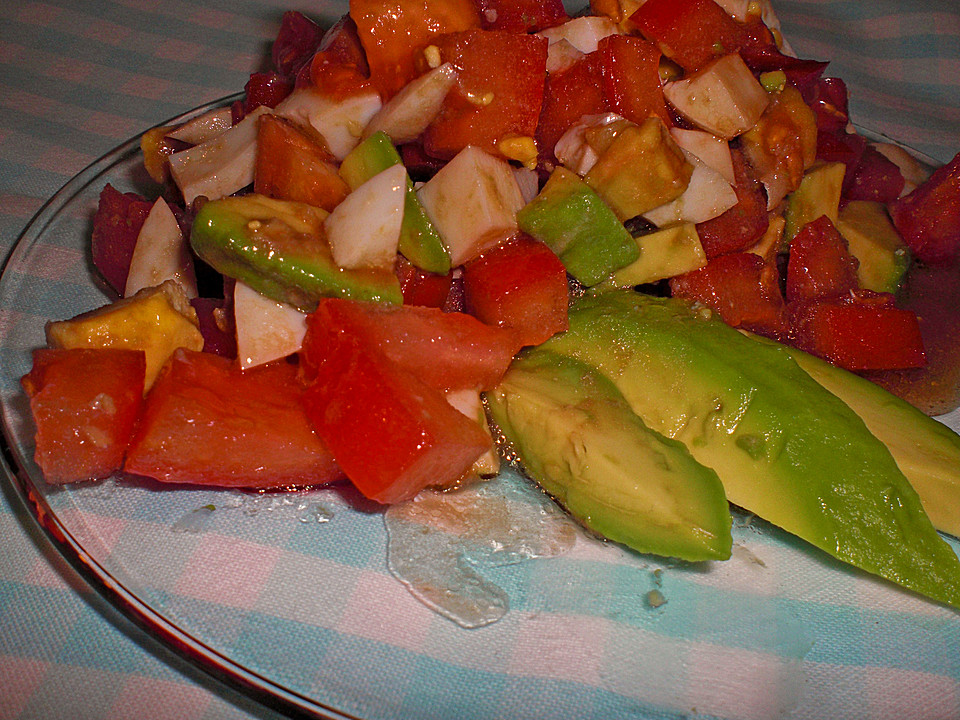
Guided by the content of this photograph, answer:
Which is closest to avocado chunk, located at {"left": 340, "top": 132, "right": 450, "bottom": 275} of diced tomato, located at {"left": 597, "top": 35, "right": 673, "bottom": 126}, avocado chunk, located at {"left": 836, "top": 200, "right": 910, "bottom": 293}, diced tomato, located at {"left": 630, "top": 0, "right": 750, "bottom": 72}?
diced tomato, located at {"left": 597, "top": 35, "right": 673, "bottom": 126}

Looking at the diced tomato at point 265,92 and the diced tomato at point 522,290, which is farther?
the diced tomato at point 265,92

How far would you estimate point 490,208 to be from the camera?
1.03 metres

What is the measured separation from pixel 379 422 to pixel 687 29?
805mm

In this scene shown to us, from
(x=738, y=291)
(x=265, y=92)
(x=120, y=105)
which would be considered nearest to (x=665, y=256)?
(x=738, y=291)

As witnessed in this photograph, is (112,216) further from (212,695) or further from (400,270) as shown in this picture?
(212,695)

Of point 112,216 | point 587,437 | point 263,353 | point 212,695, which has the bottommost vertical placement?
point 212,695

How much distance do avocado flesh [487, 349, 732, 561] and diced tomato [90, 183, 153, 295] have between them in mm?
620

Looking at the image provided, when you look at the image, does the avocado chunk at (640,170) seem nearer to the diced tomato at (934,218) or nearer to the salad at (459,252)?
the salad at (459,252)

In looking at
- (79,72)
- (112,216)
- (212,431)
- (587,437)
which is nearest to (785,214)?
(587,437)

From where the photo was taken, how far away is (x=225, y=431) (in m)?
0.90

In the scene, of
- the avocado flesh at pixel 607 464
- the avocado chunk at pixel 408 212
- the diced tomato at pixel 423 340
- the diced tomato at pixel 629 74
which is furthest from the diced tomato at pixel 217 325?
the diced tomato at pixel 629 74

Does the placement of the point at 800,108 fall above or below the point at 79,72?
below

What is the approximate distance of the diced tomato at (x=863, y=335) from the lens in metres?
1.19

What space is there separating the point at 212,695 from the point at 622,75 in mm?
1009
